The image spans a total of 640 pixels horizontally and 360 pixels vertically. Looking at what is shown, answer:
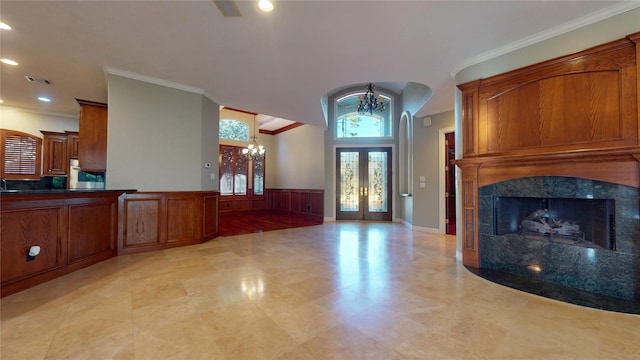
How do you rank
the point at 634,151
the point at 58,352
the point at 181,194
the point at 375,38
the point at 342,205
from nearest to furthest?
the point at 58,352 < the point at 634,151 < the point at 375,38 < the point at 181,194 < the point at 342,205

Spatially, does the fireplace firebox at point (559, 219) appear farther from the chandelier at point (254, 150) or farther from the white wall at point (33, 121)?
the white wall at point (33, 121)

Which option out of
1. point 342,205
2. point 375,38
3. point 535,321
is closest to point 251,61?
point 375,38

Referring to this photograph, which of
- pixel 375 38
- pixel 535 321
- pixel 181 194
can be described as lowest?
pixel 535 321

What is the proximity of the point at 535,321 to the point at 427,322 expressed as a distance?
2.90ft

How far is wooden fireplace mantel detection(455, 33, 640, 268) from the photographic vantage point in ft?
7.79

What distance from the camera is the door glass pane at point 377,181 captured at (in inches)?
298

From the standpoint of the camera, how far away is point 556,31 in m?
2.74

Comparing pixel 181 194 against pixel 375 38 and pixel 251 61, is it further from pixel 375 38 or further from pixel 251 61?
pixel 375 38

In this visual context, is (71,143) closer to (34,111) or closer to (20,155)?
(20,155)

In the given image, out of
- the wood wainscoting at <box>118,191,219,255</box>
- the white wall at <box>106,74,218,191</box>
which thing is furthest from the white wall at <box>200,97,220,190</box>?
the wood wainscoting at <box>118,191,219,255</box>

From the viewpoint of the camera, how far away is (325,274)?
303 cm

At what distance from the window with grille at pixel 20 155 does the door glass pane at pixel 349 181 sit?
7575mm

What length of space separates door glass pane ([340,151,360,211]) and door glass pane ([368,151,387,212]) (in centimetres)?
40

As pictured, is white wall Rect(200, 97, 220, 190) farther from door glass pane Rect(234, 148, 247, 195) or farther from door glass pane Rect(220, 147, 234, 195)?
door glass pane Rect(234, 148, 247, 195)
